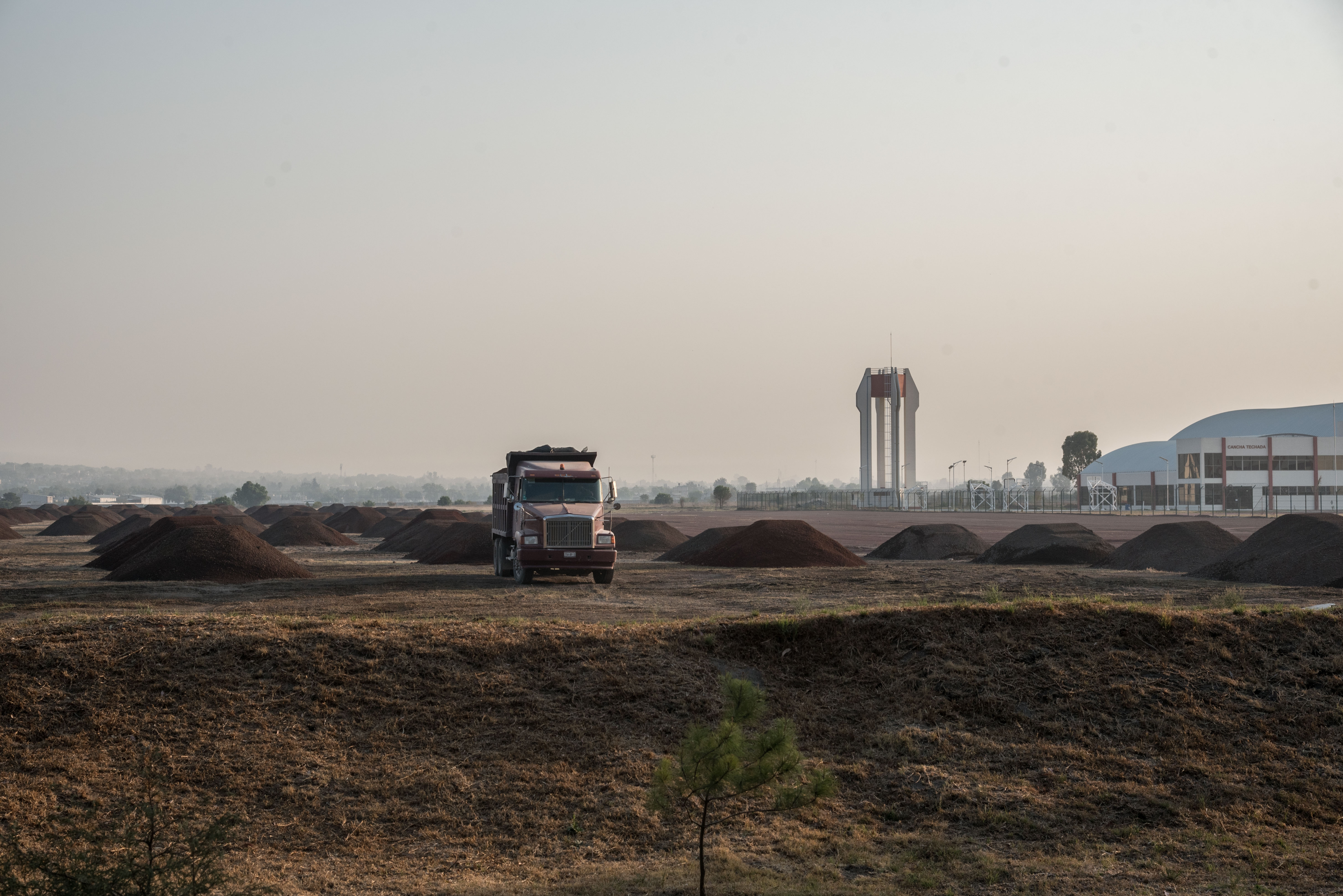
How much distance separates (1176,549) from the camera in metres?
38.9

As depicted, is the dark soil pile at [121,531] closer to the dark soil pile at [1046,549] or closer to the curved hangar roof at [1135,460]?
the dark soil pile at [1046,549]

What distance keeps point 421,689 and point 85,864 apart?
6089mm

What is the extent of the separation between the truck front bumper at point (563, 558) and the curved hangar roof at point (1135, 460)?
118m

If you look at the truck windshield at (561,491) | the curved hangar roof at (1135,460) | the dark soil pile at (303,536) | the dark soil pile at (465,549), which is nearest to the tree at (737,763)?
the truck windshield at (561,491)

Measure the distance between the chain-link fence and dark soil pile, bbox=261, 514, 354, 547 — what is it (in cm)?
7133

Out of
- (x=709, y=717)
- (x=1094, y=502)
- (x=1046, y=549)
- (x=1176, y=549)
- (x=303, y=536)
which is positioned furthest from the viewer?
(x=1094, y=502)

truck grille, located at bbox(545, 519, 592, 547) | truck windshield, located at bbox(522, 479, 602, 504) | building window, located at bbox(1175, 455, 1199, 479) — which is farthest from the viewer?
building window, located at bbox(1175, 455, 1199, 479)

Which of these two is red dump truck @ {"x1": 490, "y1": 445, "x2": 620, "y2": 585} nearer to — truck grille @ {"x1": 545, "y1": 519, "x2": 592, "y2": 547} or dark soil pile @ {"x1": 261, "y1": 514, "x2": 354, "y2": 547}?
truck grille @ {"x1": 545, "y1": 519, "x2": 592, "y2": 547}

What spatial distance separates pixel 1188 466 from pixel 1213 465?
4400 mm

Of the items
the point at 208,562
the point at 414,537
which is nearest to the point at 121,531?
the point at 414,537

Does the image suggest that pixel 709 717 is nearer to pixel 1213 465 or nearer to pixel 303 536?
pixel 303 536

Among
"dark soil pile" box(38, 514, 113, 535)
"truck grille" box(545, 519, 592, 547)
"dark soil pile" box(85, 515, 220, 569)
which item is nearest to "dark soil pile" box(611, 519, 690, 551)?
"dark soil pile" box(85, 515, 220, 569)

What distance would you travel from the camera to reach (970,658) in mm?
14250

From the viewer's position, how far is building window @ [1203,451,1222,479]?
10800 centimetres
